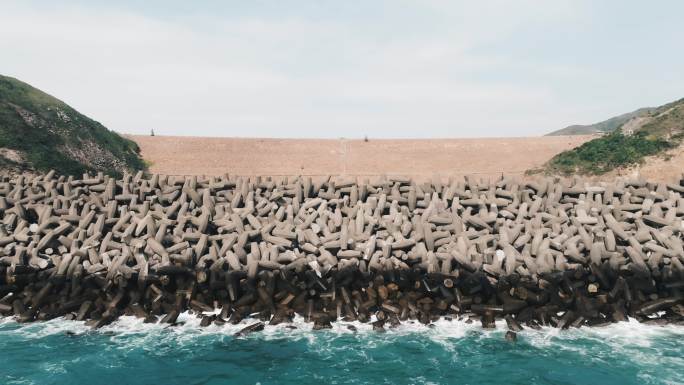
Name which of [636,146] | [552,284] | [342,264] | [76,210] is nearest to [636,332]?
[552,284]

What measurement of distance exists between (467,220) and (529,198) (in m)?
3.50

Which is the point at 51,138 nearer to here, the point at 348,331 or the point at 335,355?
the point at 348,331

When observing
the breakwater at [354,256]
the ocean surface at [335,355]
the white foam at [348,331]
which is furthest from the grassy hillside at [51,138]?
the ocean surface at [335,355]

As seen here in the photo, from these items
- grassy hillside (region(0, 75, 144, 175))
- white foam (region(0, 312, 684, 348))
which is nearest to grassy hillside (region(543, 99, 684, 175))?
white foam (region(0, 312, 684, 348))

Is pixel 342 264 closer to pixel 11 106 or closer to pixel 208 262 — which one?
pixel 208 262

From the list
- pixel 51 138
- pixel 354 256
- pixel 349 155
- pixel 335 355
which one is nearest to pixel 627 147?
pixel 349 155

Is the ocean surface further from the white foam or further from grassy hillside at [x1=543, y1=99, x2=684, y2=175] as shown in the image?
grassy hillside at [x1=543, y1=99, x2=684, y2=175]

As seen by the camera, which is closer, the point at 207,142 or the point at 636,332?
the point at 636,332

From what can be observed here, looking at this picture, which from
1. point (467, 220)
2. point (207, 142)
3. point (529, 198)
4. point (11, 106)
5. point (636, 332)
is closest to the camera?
point (636, 332)

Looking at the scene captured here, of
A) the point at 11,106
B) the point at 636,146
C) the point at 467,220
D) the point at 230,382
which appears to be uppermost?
the point at 11,106

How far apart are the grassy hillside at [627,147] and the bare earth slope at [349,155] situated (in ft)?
16.1

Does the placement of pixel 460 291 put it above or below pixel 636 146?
below

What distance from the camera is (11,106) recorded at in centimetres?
4122

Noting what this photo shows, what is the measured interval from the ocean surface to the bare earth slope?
35.4m
